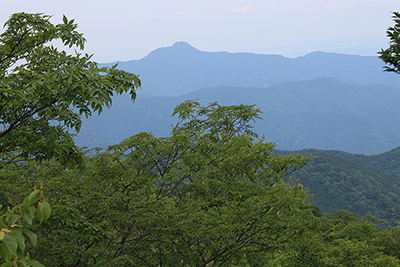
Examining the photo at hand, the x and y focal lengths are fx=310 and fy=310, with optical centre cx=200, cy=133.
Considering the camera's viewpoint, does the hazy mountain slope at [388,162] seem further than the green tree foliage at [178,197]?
Yes

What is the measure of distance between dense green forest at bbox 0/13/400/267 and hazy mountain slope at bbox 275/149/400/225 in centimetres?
9183

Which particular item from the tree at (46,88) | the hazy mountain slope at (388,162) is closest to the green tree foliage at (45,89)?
the tree at (46,88)

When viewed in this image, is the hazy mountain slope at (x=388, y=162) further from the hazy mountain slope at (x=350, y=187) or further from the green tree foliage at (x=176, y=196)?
the green tree foliage at (x=176, y=196)

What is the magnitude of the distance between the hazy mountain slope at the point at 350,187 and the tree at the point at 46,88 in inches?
3780

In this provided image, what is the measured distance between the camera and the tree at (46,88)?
483cm

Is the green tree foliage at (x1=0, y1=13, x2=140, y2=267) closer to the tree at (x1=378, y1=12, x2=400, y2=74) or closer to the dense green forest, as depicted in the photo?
the dense green forest

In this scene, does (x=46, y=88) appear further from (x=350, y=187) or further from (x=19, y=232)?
(x=350, y=187)

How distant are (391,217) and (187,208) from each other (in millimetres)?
108509

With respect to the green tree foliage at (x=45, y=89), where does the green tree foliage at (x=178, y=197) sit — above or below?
below

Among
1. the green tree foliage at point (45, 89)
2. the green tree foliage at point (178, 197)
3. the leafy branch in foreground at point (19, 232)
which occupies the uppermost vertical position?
the green tree foliage at point (45, 89)

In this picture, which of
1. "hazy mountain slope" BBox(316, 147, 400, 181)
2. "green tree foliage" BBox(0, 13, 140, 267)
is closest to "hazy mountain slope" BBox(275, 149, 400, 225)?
"hazy mountain slope" BBox(316, 147, 400, 181)

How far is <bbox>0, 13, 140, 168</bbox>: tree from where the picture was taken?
15.9 ft

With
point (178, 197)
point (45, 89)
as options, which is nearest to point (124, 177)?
point (178, 197)

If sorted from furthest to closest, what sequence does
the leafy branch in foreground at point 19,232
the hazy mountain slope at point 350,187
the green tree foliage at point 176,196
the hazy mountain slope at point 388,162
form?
1. the hazy mountain slope at point 388,162
2. the hazy mountain slope at point 350,187
3. the green tree foliage at point 176,196
4. the leafy branch in foreground at point 19,232
